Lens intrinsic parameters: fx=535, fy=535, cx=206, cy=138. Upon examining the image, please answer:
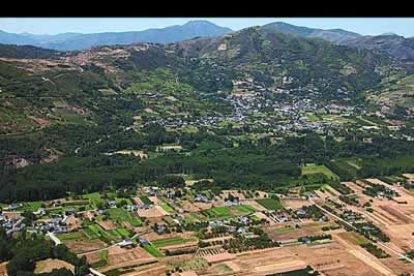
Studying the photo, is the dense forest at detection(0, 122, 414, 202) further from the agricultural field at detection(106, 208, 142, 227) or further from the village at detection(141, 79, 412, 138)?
the village at detection(141, 79, 412, 138)

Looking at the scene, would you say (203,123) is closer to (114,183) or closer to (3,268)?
(114,183)

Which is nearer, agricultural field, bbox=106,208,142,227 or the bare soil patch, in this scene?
the bare soil patch

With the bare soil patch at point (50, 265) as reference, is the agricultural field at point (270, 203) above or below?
below

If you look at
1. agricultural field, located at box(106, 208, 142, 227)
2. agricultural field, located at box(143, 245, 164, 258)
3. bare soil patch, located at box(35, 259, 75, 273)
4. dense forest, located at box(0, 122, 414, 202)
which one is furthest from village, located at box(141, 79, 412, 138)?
bare soil patch, located at box(35, 259, 75, 273)

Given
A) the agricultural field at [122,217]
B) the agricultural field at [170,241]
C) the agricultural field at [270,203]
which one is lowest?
the agricultural field at [270,203]

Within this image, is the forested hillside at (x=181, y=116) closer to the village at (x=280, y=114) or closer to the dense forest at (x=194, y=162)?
the dense forest at (x=194, y=162)

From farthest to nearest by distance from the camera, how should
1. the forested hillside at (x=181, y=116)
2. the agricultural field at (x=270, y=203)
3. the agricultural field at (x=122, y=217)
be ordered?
the forested hillside at (x=181, y=116) → the agricultural field at (x=270, y=203) → the agricultural field at (x=122, y=217)

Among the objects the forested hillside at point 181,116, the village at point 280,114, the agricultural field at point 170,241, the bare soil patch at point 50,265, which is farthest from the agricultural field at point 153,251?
the village at point 280,114

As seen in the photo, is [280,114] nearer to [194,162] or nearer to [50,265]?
[194,162]

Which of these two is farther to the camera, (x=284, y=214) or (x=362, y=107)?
(x=362, y=107)

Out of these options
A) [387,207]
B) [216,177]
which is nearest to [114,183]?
[216,177]

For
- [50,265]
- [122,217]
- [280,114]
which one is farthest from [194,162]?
[280,114]
